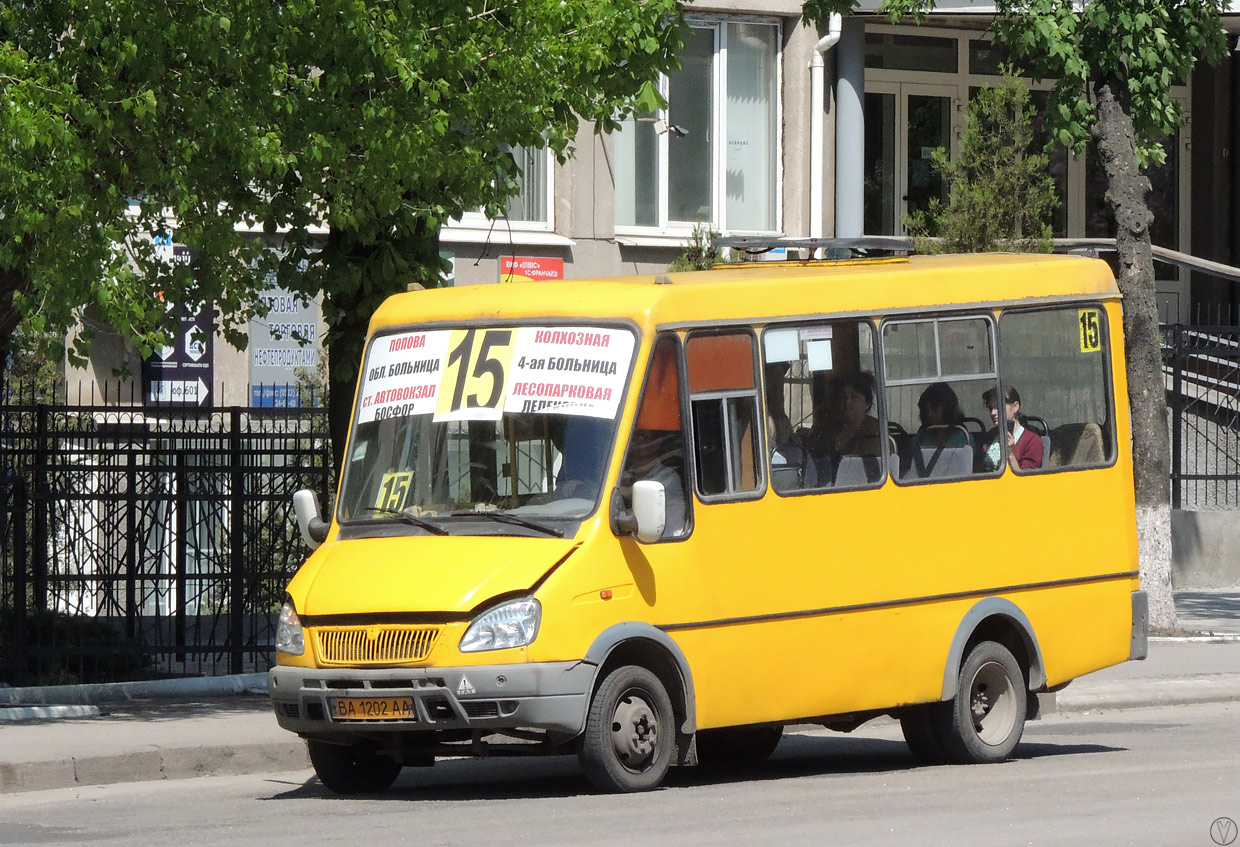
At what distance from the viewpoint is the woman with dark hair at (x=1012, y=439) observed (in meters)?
11.2

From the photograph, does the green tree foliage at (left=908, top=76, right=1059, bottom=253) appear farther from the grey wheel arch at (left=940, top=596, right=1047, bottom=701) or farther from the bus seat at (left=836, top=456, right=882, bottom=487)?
the bus seat at (left=836, top=456, right=882, bottom=487)

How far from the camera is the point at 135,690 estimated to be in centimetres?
1382

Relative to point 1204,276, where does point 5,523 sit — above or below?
below

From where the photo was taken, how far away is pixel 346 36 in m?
11.9

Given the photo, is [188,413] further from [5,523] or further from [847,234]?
[847,234]

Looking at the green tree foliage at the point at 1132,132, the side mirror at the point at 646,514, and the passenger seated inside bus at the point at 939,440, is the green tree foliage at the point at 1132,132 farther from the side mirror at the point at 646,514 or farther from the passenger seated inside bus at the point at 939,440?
the side mirror at the point at 646,514

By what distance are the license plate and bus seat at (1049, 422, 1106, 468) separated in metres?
4.10

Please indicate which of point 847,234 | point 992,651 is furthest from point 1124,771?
point 847,234

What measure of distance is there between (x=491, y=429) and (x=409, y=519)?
1.88 ft

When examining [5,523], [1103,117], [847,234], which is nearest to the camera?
[5,523]

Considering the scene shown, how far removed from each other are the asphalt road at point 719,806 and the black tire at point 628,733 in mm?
108

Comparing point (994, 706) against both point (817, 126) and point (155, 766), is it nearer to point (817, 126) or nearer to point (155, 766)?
point (155, 766)

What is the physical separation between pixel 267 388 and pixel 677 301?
1204cm

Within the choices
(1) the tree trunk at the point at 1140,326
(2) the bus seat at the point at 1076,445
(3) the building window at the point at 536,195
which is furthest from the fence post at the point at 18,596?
(3) the building window at the point at 536,195
